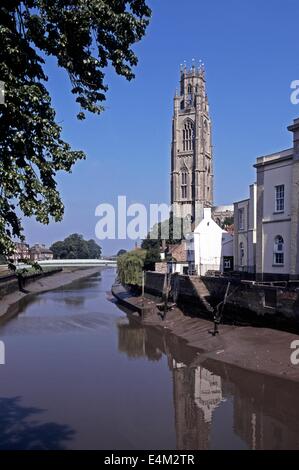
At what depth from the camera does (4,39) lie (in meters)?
6.98

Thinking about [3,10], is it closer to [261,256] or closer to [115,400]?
[115,400]

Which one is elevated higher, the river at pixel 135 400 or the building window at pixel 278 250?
the building window at pixel 278 250

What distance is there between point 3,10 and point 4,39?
1.57ft

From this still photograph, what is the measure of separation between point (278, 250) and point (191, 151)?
9045cm

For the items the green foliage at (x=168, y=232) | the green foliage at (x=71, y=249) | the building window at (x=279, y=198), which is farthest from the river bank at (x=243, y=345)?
the green foliage at (x=71, y=249)

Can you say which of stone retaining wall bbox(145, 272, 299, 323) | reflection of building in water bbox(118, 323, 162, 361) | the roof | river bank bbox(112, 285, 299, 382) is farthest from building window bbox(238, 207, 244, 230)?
the roof

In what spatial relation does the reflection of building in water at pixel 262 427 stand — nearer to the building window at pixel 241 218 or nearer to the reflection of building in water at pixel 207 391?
the reflection of building in water at pixel 207 391

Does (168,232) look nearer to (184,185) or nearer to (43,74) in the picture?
(184,185)

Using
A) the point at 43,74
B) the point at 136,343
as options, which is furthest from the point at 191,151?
the point at 43,74

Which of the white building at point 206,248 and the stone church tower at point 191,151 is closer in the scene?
the white building at point 206,248

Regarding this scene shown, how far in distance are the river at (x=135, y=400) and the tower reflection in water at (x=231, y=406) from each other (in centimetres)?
3

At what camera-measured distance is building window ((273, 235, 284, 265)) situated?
31033mm

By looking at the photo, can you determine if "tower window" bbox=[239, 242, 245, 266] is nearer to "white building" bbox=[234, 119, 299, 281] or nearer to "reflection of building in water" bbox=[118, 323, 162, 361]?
"white building" bbox=[234, 119, 299, 281]

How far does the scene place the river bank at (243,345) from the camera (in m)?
21.0
